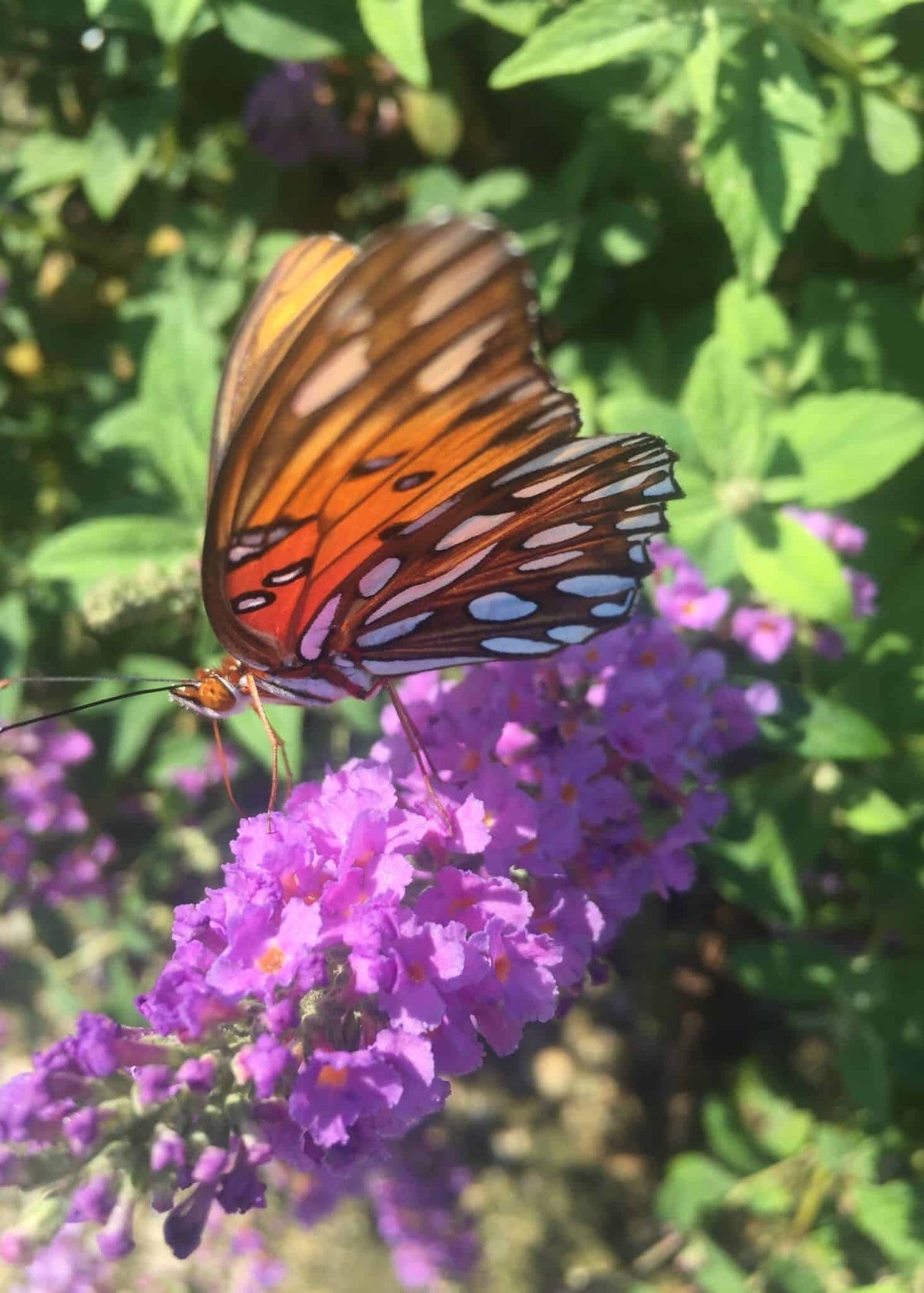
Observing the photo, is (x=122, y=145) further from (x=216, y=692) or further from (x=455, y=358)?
(x=455, y=358)

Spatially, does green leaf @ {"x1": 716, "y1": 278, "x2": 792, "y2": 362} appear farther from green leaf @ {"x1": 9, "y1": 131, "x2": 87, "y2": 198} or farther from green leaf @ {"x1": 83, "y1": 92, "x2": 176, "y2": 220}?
green leaf @ {"x1": 9, "y1": 131, "x2": 87, "y2": 198}

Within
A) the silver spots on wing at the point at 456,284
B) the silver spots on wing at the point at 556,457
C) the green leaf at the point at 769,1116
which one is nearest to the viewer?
the silver spots on wing at the point at 456,284

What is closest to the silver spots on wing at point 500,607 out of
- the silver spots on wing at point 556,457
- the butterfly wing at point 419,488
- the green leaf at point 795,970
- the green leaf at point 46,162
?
the butterfly wing at point 419,488

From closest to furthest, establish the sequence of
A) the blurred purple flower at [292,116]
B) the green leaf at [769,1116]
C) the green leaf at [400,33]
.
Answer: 1. the green leaf at [400,33]
2. the blurred purple flower at [292,116]
3. the green leaf at [769,1116]

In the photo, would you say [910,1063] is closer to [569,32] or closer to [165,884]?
[165,884]

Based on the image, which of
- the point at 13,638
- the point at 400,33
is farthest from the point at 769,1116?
the point at 400,33

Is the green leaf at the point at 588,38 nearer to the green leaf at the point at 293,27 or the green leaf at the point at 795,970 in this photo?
the green leaf at the point at 293,27

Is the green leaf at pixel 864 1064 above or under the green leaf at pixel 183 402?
under

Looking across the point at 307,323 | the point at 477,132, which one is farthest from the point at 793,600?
the point at 477,132
